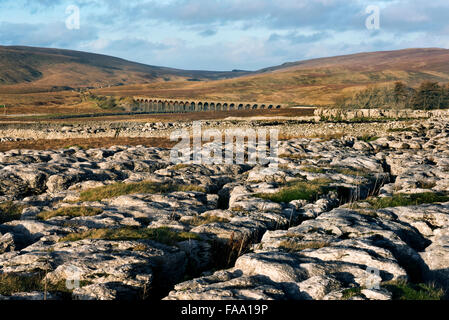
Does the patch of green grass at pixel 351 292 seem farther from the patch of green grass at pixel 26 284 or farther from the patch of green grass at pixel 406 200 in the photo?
the patch of green grass at pixel 406 200

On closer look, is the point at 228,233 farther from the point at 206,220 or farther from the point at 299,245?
the point at 299,245

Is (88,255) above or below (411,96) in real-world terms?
below

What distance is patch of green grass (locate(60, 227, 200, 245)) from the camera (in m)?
13.4

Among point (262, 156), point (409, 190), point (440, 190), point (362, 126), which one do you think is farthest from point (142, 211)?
point (362, 126)

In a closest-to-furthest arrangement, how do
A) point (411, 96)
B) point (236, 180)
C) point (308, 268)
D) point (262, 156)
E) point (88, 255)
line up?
point (308, 268) → point (88, 255) → point (236, 180) → point (262, 156) → point (411, 96)

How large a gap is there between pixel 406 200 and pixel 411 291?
32.2 ft

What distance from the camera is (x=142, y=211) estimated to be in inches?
667

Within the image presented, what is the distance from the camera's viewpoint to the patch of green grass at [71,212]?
1683 centimetres

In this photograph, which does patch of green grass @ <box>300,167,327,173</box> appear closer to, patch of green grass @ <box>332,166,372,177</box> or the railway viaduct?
patch of green grass @ <box>332,166,372,177</box>

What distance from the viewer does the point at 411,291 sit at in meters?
9.37

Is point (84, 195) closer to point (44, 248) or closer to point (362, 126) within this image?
point (44, 248)

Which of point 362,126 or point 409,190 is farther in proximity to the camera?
point 362,126

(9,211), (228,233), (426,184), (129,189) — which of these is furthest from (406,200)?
(9,211)

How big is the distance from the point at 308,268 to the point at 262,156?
2182 cm
